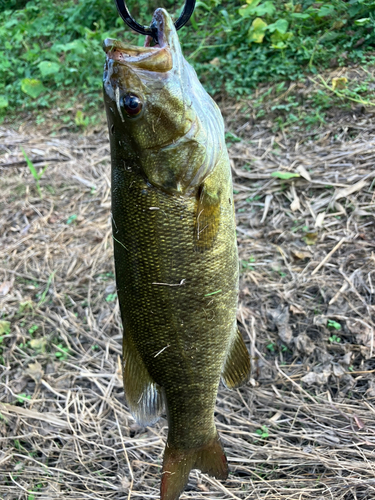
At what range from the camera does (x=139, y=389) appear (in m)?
1.55

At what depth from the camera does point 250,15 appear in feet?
13.9

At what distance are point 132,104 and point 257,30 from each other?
11.4 ft

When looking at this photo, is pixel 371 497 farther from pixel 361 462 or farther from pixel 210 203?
pixel 210 203

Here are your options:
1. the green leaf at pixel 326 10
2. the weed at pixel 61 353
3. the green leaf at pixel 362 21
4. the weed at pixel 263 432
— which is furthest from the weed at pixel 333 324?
the green leaf at pixel 326 10

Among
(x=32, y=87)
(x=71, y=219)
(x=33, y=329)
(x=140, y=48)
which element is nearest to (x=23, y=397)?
(x=33, y=329)

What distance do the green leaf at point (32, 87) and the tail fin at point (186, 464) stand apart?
5532mm

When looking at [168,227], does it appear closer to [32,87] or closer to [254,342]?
[254,342]

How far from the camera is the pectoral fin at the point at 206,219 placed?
4.47ft

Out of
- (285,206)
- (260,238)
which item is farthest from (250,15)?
(260,238)

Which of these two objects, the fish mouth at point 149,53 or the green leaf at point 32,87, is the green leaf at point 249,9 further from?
the fish mouth at point 149,53

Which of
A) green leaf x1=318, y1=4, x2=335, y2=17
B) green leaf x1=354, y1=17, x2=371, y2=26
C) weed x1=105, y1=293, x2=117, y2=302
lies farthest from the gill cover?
green leaf x1=318, y1=4, x2=335, y2=17

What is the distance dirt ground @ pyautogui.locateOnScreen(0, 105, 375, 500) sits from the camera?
7.04 ft

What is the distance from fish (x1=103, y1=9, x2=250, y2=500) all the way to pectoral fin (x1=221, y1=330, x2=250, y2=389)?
0.11m

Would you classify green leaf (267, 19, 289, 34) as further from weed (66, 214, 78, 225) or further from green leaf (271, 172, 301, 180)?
weed (66, 214, 78, 225)
